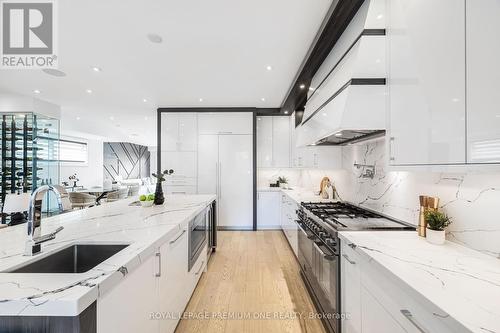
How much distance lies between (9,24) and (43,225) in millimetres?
2142

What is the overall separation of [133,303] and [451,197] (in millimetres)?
1990

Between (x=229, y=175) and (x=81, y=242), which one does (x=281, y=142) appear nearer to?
(x=229, y=175)

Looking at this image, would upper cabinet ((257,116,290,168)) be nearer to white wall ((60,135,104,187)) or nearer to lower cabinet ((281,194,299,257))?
lower cabinet ((281,194,299,257))

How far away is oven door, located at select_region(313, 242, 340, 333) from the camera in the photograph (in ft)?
5.50

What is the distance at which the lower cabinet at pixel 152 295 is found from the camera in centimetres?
99

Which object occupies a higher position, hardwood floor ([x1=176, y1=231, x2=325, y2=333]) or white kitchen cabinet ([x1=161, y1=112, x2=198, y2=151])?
white kitchen cabinet ([x1=161, y1=112, x2=198, y2=151])

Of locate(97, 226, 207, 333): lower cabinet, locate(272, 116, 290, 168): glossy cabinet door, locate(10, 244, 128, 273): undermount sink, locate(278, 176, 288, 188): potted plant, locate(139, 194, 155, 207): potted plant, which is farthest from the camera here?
locate(278, 176, 288, 188): potted plant

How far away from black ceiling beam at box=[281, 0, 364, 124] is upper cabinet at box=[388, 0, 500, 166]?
1.31 feet

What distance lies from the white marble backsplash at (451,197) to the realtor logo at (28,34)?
3.45 metres

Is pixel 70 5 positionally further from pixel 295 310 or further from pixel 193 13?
pixel 295 310

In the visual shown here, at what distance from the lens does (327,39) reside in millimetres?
2273

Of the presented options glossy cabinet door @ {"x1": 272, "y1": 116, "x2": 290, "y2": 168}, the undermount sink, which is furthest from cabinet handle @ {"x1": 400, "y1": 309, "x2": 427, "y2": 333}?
glossy cabinet door @ {"x1": 272, "y1": 116, "x2": 290, "y2": 168}

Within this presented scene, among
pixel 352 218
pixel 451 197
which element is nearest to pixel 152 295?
pixel 352 218

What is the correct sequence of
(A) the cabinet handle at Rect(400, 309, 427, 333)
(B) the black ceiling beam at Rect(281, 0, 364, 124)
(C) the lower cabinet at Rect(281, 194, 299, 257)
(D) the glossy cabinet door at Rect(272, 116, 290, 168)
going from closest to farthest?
(A) the cabinet handle at Rect(400, 309, 427, 333) → (B) the black ceiling beam at Rect(281, 0, 364, 124) → (C) the lower cabinet at Rect(281, 194, 299, 257) → (D) the glossy cabinet door at Rect(272, 116, 290, 168)
